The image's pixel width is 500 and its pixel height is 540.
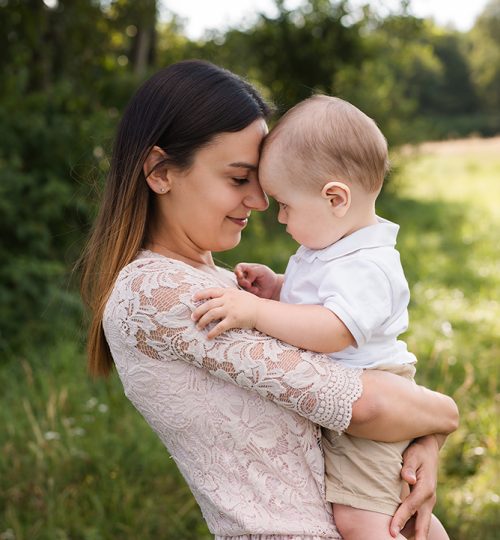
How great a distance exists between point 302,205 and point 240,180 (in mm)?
177

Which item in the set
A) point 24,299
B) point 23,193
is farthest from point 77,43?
point 24,299

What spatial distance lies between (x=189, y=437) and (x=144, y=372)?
0.59 ft

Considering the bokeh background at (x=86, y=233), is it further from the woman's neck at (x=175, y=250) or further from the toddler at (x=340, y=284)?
the toddler at (x=340, y=284)

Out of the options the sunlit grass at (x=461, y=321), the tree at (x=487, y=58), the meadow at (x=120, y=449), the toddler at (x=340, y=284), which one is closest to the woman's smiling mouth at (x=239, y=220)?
the toddler at (x=340, y=284)

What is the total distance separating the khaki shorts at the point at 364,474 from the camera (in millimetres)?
1753

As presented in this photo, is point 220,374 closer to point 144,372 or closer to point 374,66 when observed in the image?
point 144,372

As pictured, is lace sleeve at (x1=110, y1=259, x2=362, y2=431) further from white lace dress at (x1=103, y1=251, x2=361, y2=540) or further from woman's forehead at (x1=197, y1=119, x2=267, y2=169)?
woman's forehead at (x1=197, y1=119, x2=267, y2=169)

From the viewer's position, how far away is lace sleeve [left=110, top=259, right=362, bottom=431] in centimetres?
165

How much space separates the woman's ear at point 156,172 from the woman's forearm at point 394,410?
0.66 metres

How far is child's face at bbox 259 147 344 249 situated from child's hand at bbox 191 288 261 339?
0.25 meters

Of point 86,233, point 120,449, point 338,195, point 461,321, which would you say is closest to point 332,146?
point 338,195

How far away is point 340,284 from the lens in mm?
1721

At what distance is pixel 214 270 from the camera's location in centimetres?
A: 216

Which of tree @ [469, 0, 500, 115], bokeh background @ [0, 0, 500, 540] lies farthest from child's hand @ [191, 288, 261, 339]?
tree @ [469, 0, 500, 115]
